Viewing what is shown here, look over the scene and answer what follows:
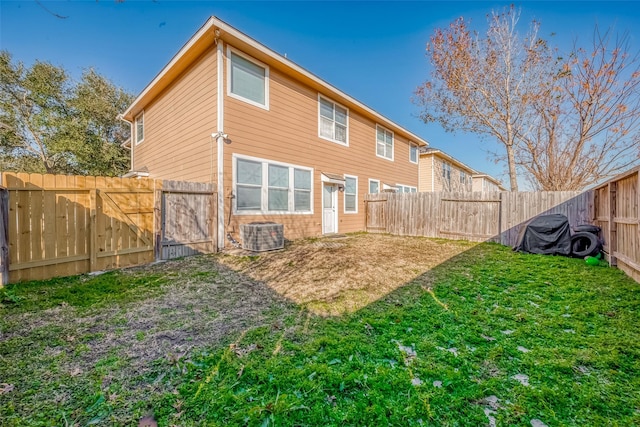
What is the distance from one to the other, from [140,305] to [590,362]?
14.7ft

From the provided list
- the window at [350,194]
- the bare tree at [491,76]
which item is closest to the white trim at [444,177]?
the bare tree at [491,76]

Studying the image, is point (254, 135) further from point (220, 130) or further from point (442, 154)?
point (442, 154)

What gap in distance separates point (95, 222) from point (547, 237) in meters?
9.75

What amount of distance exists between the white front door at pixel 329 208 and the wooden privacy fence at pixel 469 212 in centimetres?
206

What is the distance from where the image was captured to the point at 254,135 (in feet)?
23.9

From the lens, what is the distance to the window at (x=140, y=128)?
10.7 meters

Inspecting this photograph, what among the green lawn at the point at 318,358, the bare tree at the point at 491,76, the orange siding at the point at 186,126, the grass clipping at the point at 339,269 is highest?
the bare tree at the point at 491,76

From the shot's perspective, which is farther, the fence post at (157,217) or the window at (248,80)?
the window at (248,80)

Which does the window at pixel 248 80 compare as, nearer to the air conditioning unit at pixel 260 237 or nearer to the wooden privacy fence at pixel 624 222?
the air conditioning unit at pixel 260 237

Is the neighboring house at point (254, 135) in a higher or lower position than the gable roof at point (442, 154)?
lower

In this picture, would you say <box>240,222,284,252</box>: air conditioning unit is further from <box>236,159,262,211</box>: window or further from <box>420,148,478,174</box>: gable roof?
<box>420,148,478,174</box>: gable roof

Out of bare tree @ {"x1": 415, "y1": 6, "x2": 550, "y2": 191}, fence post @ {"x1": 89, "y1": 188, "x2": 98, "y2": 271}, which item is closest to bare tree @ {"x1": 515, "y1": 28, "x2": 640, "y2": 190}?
bare tree @ {"x1": 415, "y1": 6, "x2": 550, "y2": 191}

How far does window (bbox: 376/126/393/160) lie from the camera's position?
12359mm

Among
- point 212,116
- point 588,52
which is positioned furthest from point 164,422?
point 588,52
